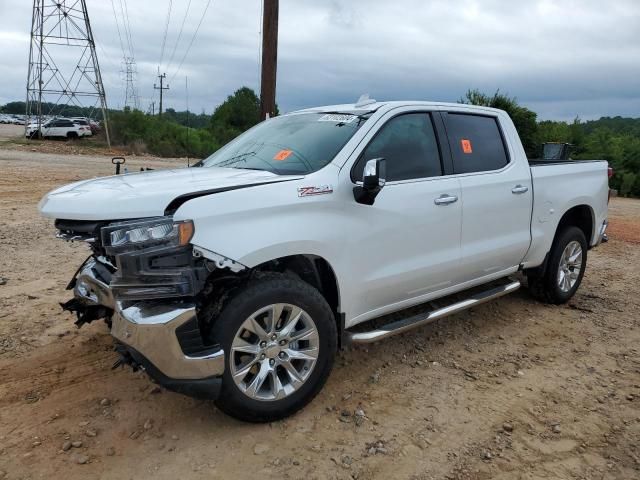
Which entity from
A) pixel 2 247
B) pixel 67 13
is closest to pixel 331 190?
pixel 2 247

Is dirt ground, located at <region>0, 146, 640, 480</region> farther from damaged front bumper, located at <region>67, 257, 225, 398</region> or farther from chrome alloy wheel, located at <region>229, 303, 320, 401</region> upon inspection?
damaged front bumper, located at <region>67, 257, 225, 398</region>

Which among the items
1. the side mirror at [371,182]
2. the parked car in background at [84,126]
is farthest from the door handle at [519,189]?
the parked car in background at [84,126]

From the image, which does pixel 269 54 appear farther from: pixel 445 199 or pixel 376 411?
pixel 376 411

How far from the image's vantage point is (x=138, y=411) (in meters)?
3.59

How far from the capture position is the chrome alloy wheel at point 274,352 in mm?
3289

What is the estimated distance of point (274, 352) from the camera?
340 cm

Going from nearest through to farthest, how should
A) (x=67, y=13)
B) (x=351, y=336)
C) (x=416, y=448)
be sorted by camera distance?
(x=416, y=448) < (x=351, y=336) < (x=67, y=13)

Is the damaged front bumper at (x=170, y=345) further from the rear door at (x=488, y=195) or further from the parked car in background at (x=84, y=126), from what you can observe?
the parked car in background at (x=84, y=126)

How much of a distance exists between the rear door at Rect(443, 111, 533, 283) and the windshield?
102cm

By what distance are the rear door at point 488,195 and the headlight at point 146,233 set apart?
2.35 meters

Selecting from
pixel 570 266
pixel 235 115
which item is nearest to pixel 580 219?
pixel 570 266

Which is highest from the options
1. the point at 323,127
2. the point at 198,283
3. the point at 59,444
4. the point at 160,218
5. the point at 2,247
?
the point at 323,127

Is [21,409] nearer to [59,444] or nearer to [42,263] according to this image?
[59,444]

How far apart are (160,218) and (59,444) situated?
1.44 meters
